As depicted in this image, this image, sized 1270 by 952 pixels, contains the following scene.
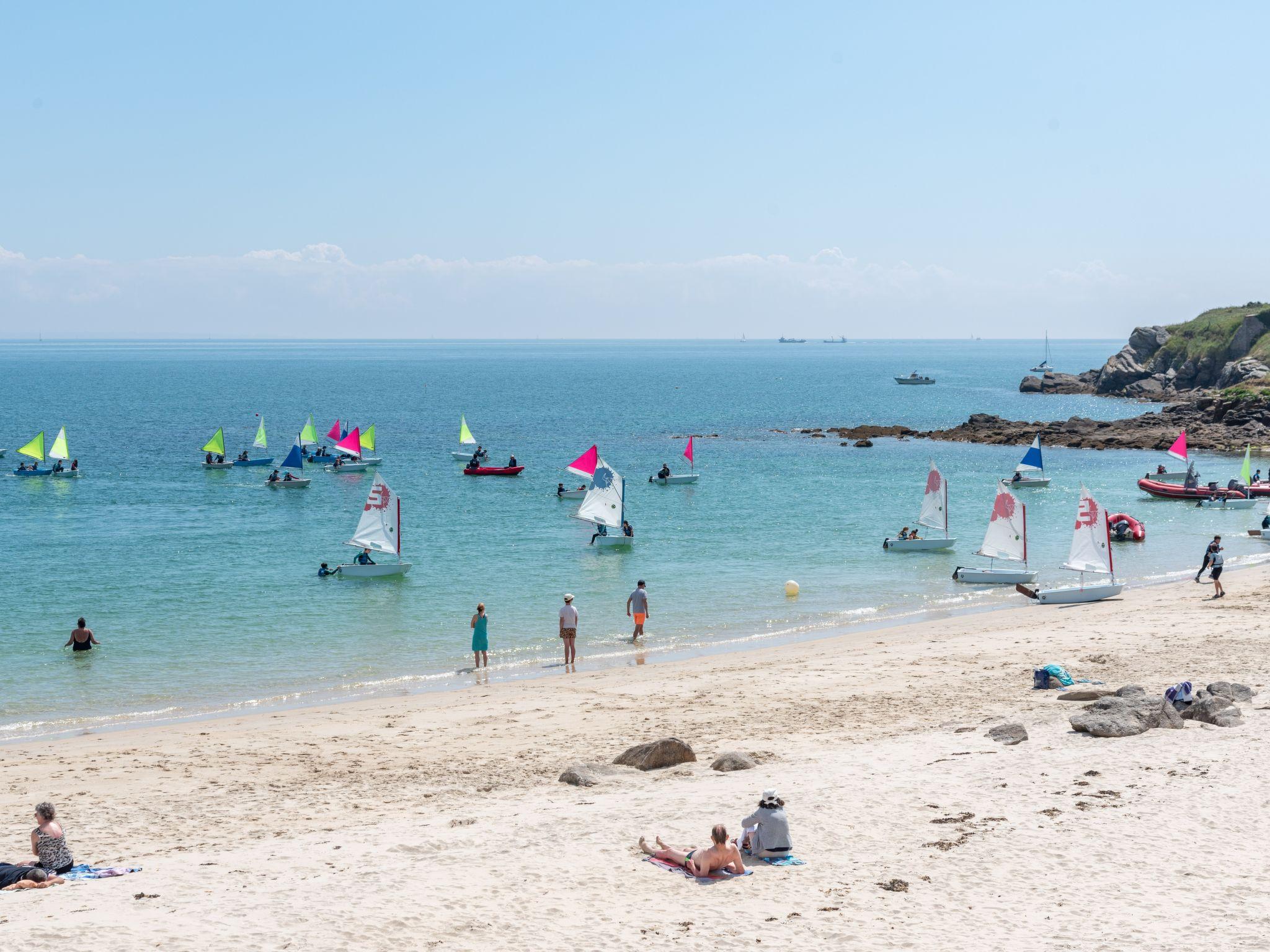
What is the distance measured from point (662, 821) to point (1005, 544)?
24687mm

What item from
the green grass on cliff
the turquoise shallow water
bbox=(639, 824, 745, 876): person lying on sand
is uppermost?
the green grass on cliff

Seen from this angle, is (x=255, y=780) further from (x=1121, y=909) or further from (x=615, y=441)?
(x=615, y=441)

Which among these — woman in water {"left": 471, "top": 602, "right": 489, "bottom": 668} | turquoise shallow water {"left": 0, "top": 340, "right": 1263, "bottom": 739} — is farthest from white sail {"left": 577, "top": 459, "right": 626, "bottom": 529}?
woman in water {"left": 471, "top": 602, "right": 489, "bottom": 668}

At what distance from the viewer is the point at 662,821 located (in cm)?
1281

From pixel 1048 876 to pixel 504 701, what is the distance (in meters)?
12.0

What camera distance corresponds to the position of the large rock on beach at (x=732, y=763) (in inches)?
595

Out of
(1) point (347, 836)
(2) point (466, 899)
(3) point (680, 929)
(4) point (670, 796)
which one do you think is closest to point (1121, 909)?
(3) point (680, 929)

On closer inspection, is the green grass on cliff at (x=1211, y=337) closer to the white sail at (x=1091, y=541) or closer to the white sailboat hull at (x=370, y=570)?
the white sail at (x=1091, y=541)

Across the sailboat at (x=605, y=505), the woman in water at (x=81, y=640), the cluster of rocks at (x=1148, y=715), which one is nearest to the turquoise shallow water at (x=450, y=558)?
the woman in water at (x=81, y=640)

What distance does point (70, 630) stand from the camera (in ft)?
92.5

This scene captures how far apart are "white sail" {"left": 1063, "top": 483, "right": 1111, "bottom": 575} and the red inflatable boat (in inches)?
431

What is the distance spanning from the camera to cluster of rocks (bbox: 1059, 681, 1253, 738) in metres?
15.7

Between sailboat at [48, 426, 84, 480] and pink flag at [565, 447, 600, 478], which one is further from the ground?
pink flag at [565, 447, 600, 478]

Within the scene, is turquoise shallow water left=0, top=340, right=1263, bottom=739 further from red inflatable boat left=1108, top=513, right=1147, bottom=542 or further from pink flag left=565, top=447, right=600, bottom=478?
pink flag left=565, top=447, right=600, bottom=478
